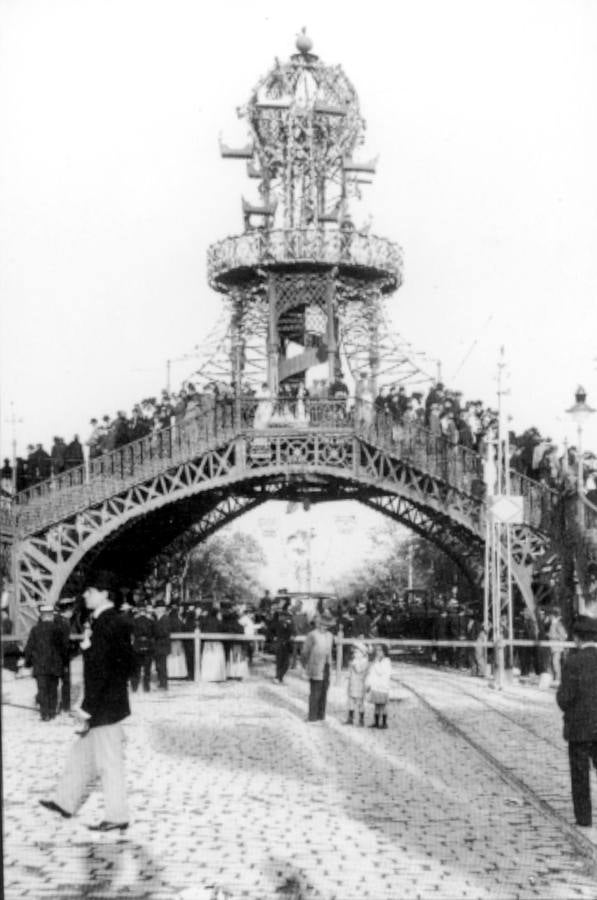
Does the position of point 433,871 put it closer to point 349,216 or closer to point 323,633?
point 323,633

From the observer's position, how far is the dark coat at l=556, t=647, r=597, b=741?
10.9 m

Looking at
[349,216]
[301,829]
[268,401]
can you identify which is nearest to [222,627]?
[268,401]

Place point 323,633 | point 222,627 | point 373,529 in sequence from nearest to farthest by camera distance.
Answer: point 323,633
point 222,627
point 373,529

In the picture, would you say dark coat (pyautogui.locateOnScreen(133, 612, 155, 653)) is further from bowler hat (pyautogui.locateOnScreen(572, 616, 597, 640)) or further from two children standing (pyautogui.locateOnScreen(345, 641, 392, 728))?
bowler hat (pyautogui.locateOnScreen(572, 616, 597, 640))

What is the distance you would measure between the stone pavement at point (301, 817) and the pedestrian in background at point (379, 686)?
34 cm

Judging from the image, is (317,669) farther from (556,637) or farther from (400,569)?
(400,569)

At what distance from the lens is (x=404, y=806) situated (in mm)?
11734

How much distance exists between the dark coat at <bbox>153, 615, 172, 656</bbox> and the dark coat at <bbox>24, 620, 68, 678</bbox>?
642cm

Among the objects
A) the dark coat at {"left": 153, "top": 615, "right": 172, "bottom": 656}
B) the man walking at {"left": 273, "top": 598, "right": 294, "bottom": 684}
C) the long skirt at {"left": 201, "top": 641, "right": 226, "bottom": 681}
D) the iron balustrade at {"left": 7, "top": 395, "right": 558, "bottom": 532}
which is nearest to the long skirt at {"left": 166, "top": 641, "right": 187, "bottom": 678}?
the long skirt at {"left": 201, "top": 641, "right": 226, "bottom": 681}

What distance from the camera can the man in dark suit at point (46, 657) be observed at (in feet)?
62.2

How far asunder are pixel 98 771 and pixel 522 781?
4837mm

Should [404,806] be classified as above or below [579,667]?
below

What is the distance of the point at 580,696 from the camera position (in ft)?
36.0

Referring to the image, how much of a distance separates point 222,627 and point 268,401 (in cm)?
Result: 804
